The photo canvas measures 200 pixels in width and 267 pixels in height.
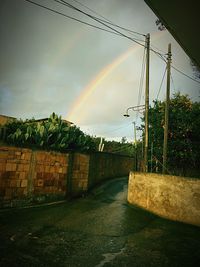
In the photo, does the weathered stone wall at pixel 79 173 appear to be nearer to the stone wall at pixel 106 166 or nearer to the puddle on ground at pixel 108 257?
the stone wall at pixel 106 166

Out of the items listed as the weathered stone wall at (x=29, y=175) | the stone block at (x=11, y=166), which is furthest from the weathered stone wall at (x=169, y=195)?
the stone block at (x=11, y=166)

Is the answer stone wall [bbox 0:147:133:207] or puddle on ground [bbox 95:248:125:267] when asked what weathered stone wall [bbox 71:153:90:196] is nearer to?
stone wall [bbox 0:147:133:207]

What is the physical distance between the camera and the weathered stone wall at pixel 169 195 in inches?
295

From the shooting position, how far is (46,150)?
9.93 metres

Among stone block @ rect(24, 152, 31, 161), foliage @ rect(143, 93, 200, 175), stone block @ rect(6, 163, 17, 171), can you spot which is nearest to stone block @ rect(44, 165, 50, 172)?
stone block @ rect(24, 152, 31, 161)

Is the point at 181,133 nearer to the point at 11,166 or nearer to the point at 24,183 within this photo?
the point at 24,183

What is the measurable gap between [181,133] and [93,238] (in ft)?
29.6

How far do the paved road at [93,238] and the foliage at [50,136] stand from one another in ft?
8.80

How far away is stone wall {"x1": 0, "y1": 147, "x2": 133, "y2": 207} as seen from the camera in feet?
27.5

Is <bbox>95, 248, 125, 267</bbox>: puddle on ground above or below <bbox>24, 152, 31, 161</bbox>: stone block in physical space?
below

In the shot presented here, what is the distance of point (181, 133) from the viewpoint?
12.9 m

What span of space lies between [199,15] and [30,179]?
815 centimetres

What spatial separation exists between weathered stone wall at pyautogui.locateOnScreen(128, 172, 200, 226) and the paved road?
0.36 meters

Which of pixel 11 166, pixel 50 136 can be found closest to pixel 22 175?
pixel 11 166
